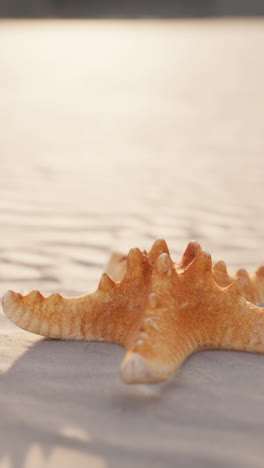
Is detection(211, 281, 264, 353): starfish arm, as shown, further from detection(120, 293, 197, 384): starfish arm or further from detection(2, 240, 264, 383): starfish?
detection(120, 293, 197, 384): starfish arm

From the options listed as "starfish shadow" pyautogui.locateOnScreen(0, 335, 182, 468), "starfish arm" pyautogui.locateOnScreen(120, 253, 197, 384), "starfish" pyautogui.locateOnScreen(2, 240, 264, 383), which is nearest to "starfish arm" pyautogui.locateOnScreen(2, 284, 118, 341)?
"starfish" pyautogui.locateOnScreen(2, 240, 264, 383)

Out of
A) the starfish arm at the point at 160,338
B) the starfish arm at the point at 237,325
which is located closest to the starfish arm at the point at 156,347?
the starfish arm at the point at 160,338

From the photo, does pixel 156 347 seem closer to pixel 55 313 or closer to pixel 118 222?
pixel 55 313

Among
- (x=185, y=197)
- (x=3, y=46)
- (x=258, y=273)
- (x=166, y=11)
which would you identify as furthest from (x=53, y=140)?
(x=166, y=11)

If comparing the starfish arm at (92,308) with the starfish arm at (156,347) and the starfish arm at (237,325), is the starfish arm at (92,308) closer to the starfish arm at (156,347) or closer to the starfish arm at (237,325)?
the starfish arm at (156,347)

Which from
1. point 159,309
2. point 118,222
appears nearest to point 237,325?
point 159,309

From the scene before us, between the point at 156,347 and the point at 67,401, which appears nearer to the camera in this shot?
the point at 156,347
